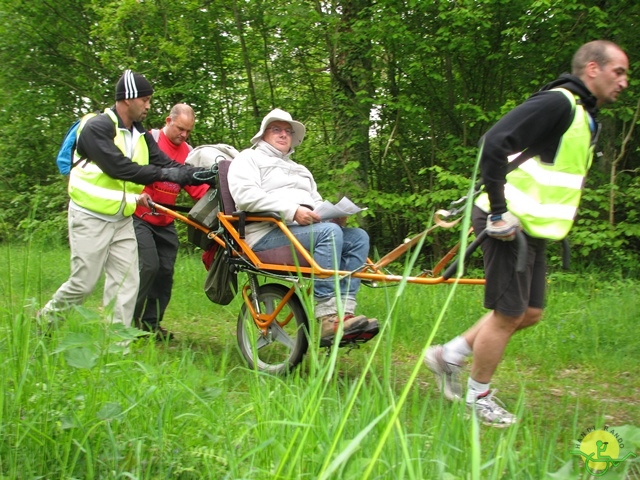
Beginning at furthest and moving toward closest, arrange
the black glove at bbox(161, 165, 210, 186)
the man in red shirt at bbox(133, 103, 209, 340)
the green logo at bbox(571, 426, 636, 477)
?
the man in red shirt at bbox(133, 103, 209, 340), the black glove at bbox(161, 165, 210, 186), the green logo at bbox(571, 426, 636, 477)

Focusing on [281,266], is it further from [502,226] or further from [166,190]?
[166,190]

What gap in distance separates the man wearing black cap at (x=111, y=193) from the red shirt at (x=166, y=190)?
660 mm

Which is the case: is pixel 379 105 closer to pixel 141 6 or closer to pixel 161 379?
pixel 141 6

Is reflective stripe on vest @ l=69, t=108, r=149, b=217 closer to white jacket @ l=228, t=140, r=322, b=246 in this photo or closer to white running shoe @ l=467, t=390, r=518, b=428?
white jacket @ l=228, t=140, r=322, b=246

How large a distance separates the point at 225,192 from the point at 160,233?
1.20m

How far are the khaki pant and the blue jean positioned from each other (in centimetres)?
98

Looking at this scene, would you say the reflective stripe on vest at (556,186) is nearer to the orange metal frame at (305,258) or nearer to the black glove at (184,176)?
the orange metal frame at (305,258)

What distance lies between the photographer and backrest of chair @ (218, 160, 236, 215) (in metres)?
4.86

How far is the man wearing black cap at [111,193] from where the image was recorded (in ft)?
15.3

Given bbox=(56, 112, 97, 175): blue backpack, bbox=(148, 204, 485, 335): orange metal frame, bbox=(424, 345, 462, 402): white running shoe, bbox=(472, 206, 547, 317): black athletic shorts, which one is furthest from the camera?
bbox=(56, 112, 97, 175): blue backpack

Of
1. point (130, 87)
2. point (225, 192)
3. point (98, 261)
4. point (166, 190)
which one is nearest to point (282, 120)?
point (225, 192)

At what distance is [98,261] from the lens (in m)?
4.75

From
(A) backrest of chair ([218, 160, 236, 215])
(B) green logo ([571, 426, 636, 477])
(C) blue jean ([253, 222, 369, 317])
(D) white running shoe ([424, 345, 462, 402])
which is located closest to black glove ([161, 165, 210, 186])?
(A) backrest of chair ([218, 160, 236, 215])

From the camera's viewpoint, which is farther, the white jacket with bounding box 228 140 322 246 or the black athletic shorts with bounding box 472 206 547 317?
the white jacket with bounding box 228 140 322 246
